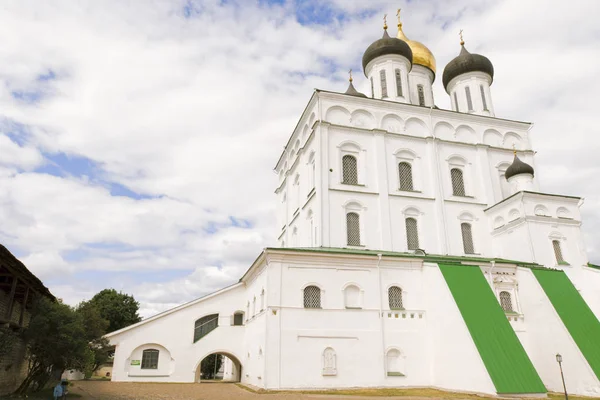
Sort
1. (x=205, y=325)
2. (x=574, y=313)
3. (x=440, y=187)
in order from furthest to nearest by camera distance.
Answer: (x=440, y=187), (x=205, y=325), (x=574, y=313)

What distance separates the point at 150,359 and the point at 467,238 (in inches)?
649

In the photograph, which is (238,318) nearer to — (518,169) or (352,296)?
(352,296)

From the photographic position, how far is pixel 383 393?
1519 centimetres

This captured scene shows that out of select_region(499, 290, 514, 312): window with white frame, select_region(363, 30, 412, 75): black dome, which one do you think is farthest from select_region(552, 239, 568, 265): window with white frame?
select_region(363, 30, 412, 75): black dome

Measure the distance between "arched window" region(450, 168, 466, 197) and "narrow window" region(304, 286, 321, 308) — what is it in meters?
10.7

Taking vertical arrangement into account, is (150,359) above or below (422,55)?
below

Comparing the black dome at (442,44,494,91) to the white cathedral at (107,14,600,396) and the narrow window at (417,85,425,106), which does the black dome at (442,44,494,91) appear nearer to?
the white cathedral at (107,14,600,396)

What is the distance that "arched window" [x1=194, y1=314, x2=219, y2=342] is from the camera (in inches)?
837

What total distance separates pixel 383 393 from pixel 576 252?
12.5m

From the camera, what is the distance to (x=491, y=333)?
1513 centimetres

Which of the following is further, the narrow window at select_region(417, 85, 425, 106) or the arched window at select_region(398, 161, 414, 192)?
the narrow window at select_region(417, 85, 425, 106)

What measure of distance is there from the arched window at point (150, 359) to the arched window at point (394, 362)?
1070 centimetres

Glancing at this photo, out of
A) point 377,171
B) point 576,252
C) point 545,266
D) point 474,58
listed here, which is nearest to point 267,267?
point 377,171

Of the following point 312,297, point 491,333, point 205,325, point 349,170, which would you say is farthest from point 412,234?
point 205,325
